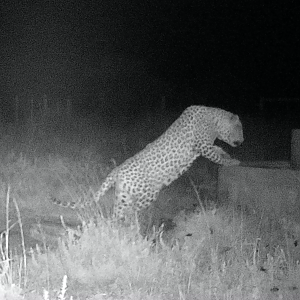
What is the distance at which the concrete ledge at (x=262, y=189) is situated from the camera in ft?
28.4

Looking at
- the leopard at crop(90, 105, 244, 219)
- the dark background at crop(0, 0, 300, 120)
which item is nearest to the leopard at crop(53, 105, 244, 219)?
the leopard at crop(90, 105, 244, 219)

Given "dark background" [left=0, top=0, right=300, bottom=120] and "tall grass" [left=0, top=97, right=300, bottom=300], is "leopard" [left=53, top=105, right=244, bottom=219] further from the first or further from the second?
"dark background" [left=0, top=0, right=300, bottom=120]

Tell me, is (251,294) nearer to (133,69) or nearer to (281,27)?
(281,27)

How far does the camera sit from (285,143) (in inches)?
689

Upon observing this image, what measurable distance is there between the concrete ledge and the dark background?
1765 cm

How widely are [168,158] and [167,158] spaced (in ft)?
0.04

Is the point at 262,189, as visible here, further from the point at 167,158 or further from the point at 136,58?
the point at 136,58

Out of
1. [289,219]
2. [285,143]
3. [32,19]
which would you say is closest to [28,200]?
[289,219]

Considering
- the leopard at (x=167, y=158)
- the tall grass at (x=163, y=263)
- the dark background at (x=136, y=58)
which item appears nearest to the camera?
the tall grass at (x=163, y=263)

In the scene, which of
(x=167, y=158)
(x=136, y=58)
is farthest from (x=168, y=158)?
(x=136, y=58)

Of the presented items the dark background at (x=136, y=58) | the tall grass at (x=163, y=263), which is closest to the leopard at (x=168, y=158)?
the tall grass at (x=163, y=263)

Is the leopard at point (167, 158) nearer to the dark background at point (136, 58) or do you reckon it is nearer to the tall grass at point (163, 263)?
the tall grass at point (163, 263)

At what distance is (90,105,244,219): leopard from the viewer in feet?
28.4

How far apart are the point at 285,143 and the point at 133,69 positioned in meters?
23.7
